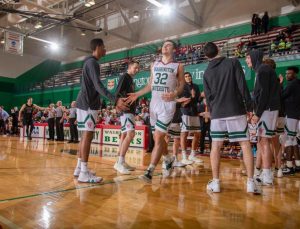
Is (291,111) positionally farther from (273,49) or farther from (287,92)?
(273,49)

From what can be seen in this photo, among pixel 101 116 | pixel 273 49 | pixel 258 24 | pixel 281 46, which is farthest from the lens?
pixel 101 116

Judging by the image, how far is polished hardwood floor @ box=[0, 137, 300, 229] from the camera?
2443mm

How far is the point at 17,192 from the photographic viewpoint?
11.0 feet

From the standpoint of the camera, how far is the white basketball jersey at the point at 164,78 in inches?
167

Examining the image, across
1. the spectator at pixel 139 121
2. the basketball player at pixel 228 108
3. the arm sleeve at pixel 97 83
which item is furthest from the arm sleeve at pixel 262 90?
the spectator at pixel 139 121

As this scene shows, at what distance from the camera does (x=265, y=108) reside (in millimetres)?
4191

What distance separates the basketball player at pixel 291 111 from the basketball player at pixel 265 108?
1282mm

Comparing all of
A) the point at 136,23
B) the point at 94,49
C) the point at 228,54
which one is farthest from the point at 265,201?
the point at 136,23

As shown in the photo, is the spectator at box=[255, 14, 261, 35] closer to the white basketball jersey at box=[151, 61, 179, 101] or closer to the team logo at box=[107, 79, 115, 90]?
the team logo at box=[107, 79, 115, 90]

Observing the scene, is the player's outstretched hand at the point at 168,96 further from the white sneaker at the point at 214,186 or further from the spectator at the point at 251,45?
the spectator at the point at 251,45

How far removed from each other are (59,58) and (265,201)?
92.8 ft

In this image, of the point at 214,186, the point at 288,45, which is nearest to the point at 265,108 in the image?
the point at 214,186

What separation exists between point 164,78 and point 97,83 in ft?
3.04

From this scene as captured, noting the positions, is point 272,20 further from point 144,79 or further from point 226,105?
point 226,105
